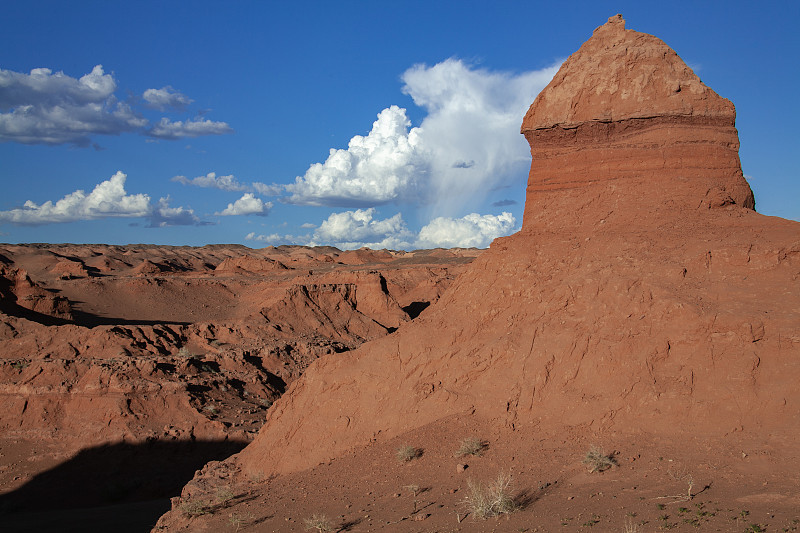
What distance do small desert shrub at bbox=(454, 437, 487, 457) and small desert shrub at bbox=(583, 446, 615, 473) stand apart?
1.49 m

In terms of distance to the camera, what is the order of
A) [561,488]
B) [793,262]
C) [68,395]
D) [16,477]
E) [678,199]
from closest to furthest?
[561,488] → [793,262] → [678,199] → [16,477] → [68,395]

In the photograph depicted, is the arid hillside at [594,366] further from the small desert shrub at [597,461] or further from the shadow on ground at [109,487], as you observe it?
the shadow on ground at [109,487]

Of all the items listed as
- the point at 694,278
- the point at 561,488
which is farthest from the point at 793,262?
the point at 561,488

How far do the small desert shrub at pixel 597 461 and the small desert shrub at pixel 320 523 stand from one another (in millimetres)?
3163

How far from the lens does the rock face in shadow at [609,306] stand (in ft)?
24.3

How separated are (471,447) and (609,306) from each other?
2717 mm

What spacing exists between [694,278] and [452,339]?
3.61m

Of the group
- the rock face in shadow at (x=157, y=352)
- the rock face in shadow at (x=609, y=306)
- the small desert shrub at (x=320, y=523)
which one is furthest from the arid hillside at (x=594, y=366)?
the rock face in shadow at (x=157, y=352)

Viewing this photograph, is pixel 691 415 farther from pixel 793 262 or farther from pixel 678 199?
pixel 678 199

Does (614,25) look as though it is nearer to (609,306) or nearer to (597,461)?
(609,306)

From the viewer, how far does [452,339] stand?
962 cm

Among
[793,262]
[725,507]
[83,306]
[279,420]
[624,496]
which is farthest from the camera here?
[83,306]

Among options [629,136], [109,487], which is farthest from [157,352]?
[629,136]

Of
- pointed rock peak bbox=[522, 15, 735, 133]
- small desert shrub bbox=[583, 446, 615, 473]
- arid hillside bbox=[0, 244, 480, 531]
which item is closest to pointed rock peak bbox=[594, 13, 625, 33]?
pointed rock peak bbox=[522, 15, 735, 133]
